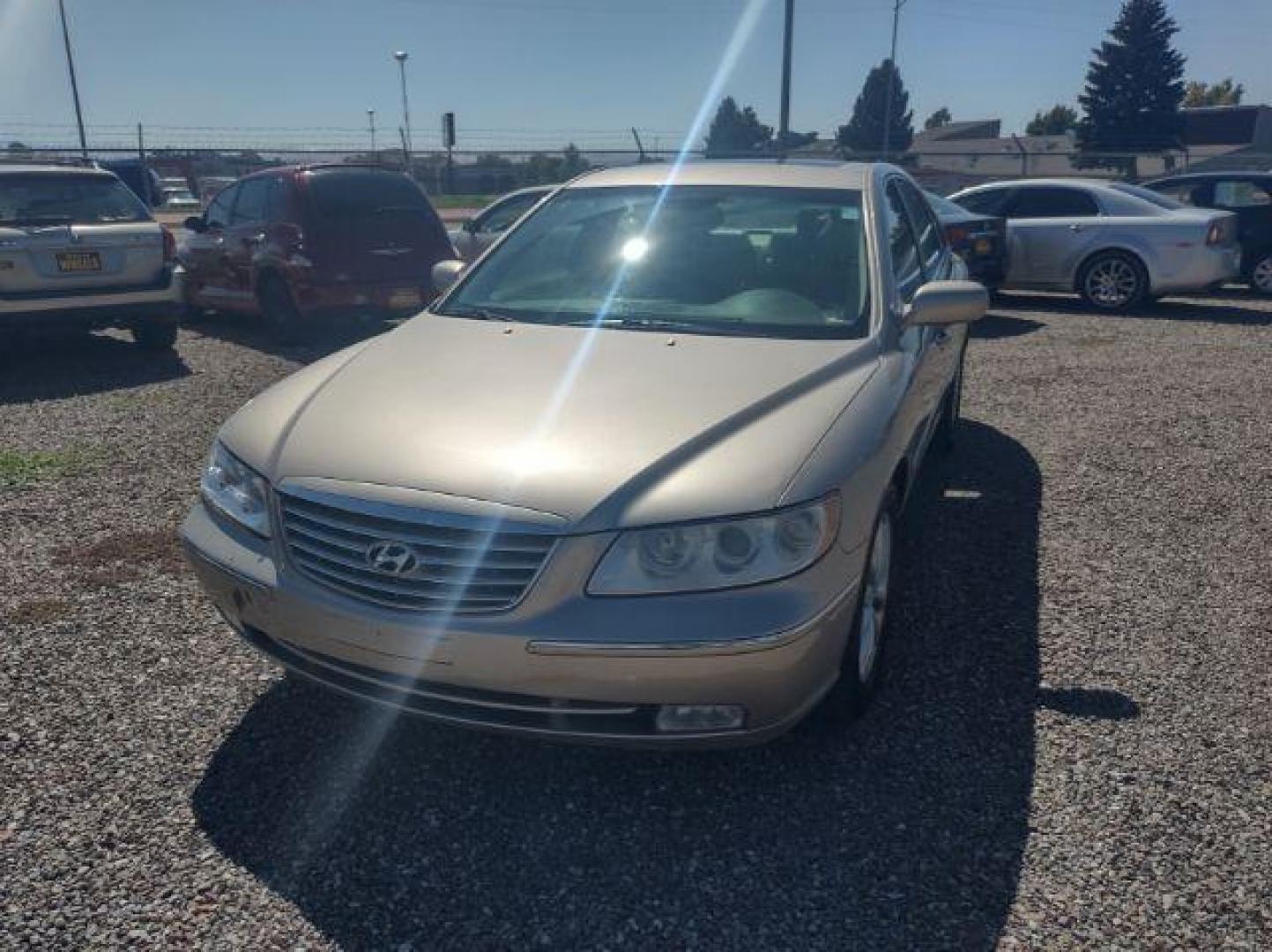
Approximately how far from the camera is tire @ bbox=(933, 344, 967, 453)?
5.47 meters

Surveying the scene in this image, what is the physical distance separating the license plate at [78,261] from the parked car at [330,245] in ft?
5.13

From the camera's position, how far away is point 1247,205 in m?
12.0

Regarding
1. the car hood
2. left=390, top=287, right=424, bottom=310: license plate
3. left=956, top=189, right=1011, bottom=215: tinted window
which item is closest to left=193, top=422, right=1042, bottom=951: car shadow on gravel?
the car hood

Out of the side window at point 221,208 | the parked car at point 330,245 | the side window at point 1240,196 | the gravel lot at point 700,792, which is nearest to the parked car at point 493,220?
the parked car at point 330,245

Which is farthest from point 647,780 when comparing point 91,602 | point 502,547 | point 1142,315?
point 1142,315

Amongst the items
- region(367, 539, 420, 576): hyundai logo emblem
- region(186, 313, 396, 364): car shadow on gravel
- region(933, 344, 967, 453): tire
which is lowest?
region(186, 313, 396, 364): car shadow on gravel

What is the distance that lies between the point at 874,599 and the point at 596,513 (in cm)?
122

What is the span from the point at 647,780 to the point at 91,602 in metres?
2.44

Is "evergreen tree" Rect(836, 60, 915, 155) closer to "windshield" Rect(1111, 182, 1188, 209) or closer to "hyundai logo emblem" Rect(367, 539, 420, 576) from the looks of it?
"windshield" Rect(1111, 182, 1188, 209)

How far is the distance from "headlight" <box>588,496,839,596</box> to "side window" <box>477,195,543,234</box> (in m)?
9.18

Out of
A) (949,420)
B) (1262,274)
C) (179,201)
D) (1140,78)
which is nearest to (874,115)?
(1140,78)

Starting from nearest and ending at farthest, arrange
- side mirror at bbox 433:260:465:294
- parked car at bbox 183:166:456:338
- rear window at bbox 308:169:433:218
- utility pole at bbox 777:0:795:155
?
side mirror at bbox 433:260:465:294 → parked car at bbox 183:166:456:338 → rear window at bbox 308:169:433:218 → utility pole at bbox 777:0:795:155

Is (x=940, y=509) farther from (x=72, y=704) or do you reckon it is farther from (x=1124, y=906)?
(x=72, y=704)

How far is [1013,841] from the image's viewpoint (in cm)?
256
